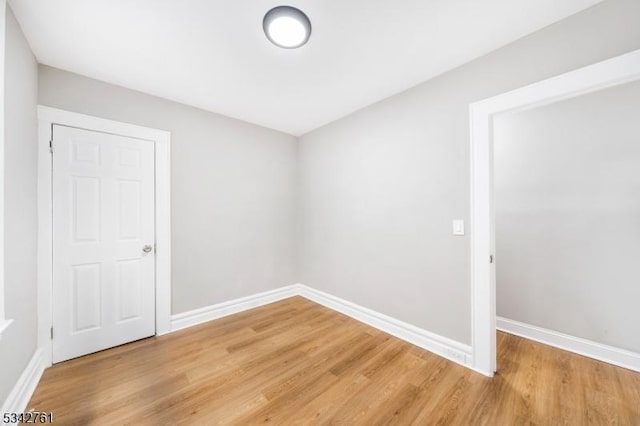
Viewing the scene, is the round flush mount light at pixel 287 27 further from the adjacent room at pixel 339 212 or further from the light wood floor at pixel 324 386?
the light wood floor at pixel 324 386

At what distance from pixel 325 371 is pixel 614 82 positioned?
8.89 ft

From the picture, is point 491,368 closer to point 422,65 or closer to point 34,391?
point 422,65

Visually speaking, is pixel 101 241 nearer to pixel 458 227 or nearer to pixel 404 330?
pixel 404 330

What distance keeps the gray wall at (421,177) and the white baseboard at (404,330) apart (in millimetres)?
70

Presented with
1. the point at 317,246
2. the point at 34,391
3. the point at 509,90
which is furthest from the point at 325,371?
the point at 509,90

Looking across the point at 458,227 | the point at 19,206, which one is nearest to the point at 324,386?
the point at 458,227

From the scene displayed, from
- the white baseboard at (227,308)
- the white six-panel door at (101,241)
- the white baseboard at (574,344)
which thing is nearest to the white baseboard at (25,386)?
the white six-panel door at (101,241)

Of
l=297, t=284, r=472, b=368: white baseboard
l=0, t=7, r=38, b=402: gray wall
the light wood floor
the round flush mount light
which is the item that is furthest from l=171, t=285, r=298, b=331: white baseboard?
the round flush mount light

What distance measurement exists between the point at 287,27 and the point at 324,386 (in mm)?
2529

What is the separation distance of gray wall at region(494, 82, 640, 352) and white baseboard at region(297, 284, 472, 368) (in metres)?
1.05

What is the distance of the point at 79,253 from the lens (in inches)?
82.6

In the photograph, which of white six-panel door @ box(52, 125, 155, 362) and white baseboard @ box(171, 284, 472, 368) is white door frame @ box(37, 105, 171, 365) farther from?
white baseboard @ box(171, 284, 472, 368)

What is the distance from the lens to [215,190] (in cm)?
290

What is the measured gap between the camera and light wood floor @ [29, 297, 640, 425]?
147cm
